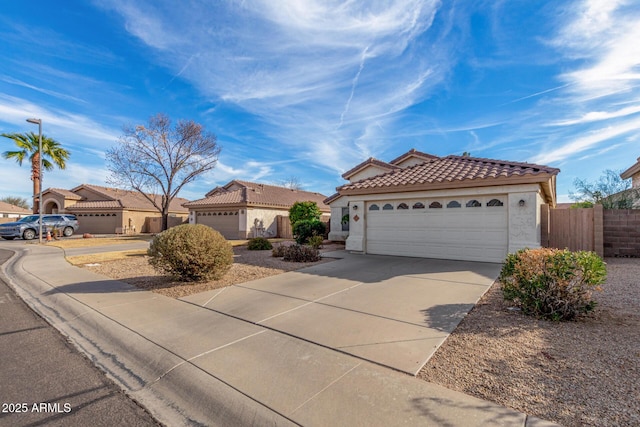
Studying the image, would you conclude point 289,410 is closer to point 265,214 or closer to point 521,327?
point 521,327

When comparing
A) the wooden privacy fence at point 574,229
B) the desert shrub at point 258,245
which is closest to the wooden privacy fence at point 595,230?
the wooden privacy fence at point 574,229

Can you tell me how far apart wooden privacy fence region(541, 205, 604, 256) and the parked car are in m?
31.7

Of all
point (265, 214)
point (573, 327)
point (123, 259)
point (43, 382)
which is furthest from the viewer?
point (265, 214)

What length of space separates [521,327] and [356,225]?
8.69 meters

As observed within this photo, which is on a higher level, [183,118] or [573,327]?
[183,118]

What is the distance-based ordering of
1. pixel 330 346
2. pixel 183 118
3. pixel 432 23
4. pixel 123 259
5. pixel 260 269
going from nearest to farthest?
1. pixel 330 346
2. pixel 260 269
3. pixel 432 23
4. pixel 123 259
5. pixel 183 118

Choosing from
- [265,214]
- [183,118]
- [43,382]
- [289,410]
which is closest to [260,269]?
[43,382]

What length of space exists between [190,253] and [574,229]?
505 inches

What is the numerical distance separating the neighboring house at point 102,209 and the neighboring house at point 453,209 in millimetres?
28489

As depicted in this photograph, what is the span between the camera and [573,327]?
4.23 meters

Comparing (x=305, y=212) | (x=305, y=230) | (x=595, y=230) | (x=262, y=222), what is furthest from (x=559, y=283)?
(x=262, y=222)

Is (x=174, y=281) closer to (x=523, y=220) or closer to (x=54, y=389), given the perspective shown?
(x=54, y=389)

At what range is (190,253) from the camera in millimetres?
7000

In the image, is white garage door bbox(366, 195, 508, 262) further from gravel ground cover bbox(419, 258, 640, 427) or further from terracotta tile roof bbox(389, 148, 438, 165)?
terracotta tile roof bbox(389, 148, 438, 165)
